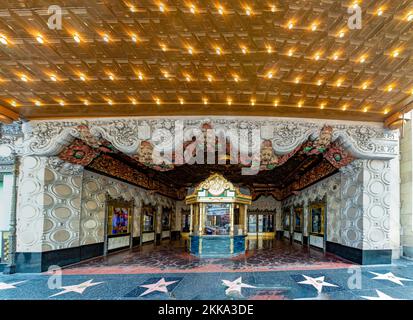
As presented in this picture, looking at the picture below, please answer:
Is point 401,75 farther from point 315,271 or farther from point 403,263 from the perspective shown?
point 403,263

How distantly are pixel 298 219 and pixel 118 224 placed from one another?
875cm

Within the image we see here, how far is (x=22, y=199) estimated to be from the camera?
615 centimetres

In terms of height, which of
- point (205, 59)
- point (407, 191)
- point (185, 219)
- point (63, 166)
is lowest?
point (185, 219)

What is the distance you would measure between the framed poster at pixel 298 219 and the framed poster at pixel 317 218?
1.35 meters

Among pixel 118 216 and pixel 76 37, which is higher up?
pixel 76 37

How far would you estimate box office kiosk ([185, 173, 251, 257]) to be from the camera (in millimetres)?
8891

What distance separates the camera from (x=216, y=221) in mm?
9281

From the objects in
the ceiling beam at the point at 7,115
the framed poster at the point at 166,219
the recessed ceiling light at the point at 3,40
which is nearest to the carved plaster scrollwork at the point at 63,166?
the ceiling beam at the point at 7,115

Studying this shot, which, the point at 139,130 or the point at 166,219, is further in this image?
the point at 166,219

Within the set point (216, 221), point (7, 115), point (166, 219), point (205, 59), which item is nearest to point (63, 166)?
point (7, 115)

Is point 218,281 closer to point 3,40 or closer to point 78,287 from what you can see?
point 78,287

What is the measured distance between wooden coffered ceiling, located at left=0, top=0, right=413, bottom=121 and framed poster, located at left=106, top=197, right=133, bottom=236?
13.6ft
